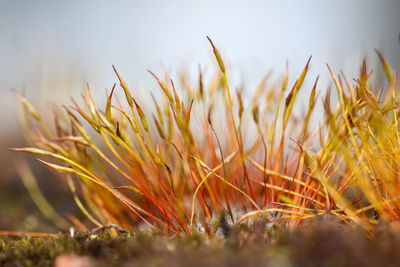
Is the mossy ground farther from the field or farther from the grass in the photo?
the grass

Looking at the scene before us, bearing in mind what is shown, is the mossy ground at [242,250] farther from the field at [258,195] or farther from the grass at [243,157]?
the grass at [243,157]

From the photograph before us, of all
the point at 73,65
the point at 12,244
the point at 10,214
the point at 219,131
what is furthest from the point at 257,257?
the point at 73,65

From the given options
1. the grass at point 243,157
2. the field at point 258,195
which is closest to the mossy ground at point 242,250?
the field at point 258,195

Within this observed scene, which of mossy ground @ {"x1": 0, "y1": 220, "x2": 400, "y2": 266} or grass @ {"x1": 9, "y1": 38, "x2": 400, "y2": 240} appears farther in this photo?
grass @ {"x1": 9, "y1": 38, "x2": 400, "y2": 240}

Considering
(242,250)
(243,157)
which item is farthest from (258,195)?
(242,250)

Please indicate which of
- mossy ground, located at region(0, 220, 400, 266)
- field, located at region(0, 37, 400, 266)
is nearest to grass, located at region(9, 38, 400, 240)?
field, located at region(0, 37, 400, 266)
